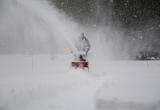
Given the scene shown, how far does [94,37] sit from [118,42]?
3199 millimetres

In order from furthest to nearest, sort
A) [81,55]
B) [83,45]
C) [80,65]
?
[83,45]
[81,55]
[80,65]

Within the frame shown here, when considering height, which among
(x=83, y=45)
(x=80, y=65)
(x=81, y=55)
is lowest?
(x=80, y=65)

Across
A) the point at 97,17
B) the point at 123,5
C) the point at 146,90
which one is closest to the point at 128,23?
the point at 123,5

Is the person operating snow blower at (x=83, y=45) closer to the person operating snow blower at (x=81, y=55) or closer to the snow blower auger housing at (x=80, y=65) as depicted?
the person operating snow blower at (x=81, y=55)

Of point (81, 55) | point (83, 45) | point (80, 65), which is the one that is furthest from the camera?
point (83, 45)

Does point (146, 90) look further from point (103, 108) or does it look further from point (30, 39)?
point (30, 39)

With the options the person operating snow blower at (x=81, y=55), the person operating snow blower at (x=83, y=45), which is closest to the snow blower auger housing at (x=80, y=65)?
the person operating snow blower at (x=81, y=55)

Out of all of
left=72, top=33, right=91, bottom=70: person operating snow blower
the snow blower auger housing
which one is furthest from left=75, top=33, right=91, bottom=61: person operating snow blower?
the snow blower auger housing

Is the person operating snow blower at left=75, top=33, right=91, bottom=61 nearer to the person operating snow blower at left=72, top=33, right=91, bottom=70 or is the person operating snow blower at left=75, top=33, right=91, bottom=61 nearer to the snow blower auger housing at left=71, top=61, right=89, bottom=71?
the person operating snow blower at left=72, top=33, right=91, bottom=70

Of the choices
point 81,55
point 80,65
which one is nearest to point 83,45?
point 81,55

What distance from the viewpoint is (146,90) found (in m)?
4.12

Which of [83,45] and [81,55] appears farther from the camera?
[83,45]

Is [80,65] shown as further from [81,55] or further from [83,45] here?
[83,45]

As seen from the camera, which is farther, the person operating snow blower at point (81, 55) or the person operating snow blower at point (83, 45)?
the person operating snow blower at point (83, 45)
